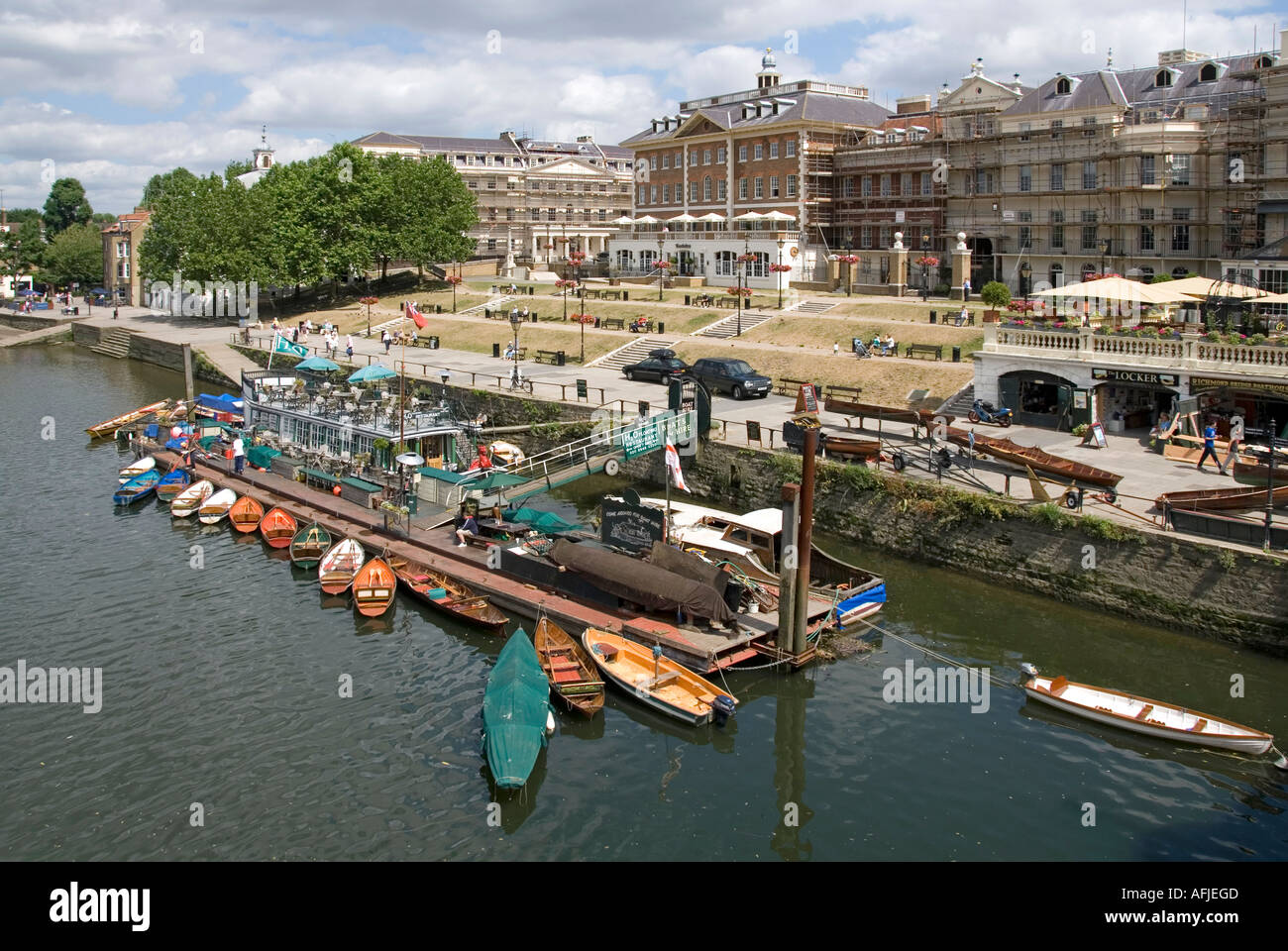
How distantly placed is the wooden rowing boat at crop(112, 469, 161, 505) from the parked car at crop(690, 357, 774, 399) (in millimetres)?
23649

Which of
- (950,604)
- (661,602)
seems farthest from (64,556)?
(950,604)

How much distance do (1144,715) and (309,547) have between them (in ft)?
81.4

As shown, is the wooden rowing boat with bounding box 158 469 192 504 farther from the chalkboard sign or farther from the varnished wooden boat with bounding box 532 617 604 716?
the varnished wooden boat with bounding box 532 617 604 716

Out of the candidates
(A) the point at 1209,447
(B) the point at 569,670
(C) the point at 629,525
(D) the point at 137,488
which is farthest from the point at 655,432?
(D) the point at 137,488

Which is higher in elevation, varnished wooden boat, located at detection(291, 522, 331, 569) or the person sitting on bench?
the person sitting on bench

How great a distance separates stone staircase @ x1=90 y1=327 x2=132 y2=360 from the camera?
9056 cm

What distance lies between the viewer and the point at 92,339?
320 ft

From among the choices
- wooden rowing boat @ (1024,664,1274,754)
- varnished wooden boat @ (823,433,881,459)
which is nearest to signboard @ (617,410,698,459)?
varnished wooden boat @ (823,433,881,459)

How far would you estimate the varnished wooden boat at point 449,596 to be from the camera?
1195 inches

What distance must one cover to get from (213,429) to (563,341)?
920 inches

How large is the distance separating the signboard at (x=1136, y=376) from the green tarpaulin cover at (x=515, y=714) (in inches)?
991

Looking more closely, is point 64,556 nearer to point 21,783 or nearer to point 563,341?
point 21,783
